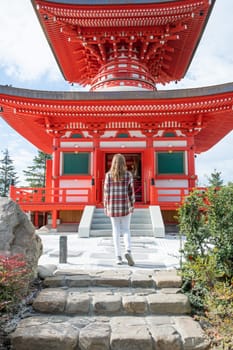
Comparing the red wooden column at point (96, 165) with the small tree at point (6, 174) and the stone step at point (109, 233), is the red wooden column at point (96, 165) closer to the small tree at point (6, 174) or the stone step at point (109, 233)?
the stone step at point (109, 233)

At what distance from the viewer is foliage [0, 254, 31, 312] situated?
2.67 meters

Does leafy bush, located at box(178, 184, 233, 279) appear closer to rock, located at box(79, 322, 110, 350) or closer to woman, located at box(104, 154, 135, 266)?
woman, located at box(104, 154, 135, 266)

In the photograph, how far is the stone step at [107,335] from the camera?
7.86 feet

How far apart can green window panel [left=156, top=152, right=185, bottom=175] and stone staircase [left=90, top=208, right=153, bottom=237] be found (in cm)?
232

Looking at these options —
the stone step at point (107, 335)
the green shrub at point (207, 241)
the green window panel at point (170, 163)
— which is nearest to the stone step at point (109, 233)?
the green window panel at point (170, 163)

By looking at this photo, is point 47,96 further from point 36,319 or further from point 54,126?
point 36,319

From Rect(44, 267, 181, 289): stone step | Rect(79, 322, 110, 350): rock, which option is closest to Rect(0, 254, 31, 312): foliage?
Rect(44, 267, 181, 289): stone step

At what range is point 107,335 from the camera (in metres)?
2.45

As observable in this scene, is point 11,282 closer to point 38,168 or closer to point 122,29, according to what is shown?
point 122,29

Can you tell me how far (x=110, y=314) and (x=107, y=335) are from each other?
51cm

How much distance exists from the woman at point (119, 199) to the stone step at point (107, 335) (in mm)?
1735

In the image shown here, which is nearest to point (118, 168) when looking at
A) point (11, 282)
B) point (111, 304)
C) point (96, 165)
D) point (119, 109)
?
point (111, 304)

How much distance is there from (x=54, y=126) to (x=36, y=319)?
9.17 meters

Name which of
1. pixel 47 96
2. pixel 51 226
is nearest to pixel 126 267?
pixel 51 226
